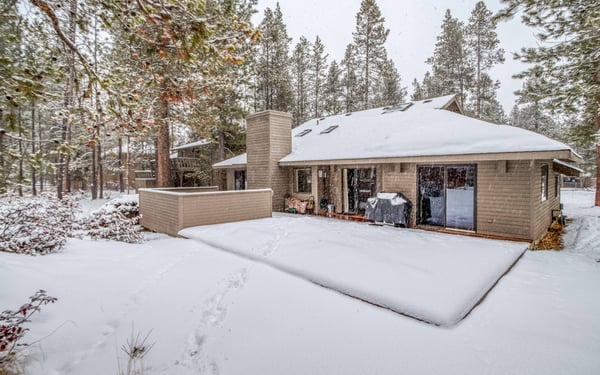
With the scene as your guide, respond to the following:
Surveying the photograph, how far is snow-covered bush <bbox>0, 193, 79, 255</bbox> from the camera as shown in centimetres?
490

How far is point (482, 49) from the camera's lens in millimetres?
19984

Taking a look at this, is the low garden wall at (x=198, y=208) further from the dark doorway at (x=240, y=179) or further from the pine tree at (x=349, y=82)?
the pine tree at (x=349, y=82)

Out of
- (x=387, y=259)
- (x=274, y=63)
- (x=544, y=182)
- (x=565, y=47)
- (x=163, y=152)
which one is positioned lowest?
(x=387, y=259)

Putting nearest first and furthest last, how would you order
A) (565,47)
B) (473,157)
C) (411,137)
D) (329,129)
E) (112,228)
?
(473,157) < (112,228) < (565,47) < (411,137) < (329,129)

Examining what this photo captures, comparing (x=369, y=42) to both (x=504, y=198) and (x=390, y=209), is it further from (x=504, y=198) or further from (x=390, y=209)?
(x=504, y=198)

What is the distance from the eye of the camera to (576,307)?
3.44 meters

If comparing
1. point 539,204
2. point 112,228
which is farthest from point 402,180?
point 112,228

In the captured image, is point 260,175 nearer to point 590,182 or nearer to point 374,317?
point 374,317

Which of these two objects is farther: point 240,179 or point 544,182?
point 240,179

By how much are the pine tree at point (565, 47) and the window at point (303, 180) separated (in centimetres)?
714

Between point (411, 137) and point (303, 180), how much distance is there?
4.32 meters

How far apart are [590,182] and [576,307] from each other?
1259 inches

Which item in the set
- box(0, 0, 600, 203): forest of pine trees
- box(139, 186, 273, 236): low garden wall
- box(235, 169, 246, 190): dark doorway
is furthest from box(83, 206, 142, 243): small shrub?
box(235, 169, 246, 190): dark doorway

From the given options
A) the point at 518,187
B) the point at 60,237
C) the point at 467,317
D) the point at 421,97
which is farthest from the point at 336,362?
the point at 421,97
